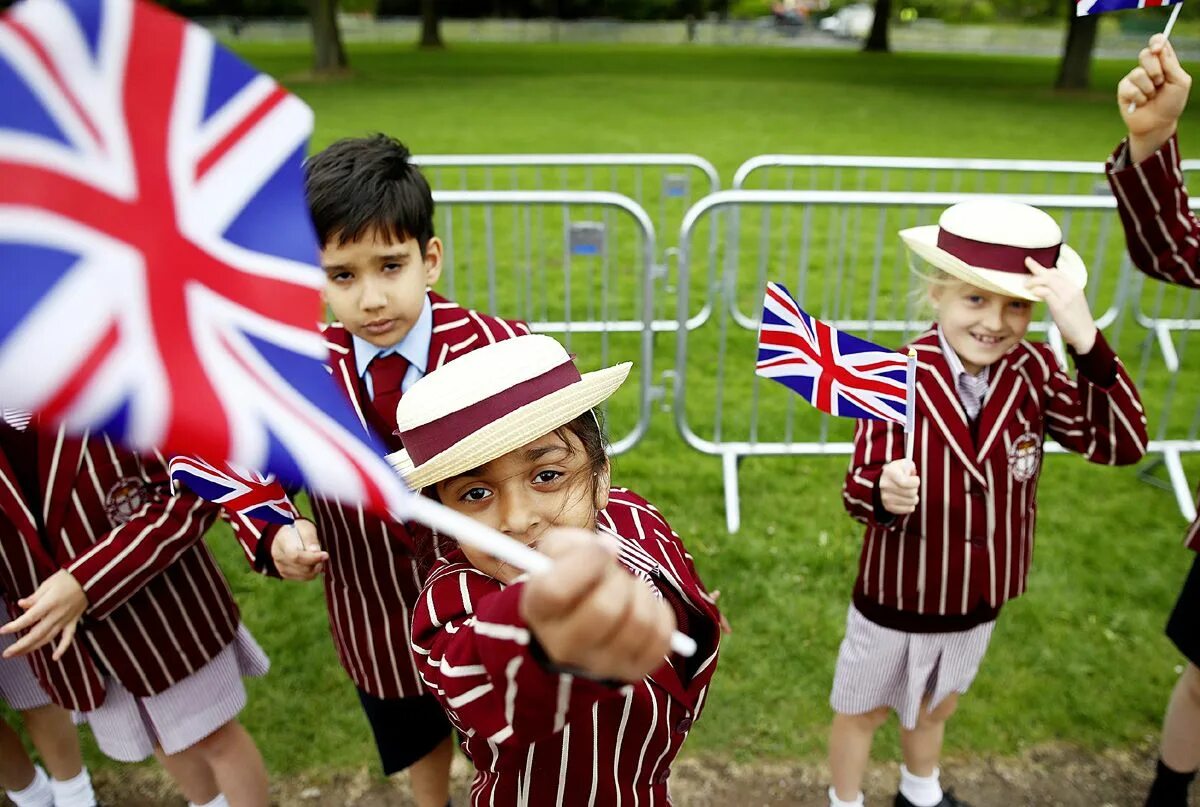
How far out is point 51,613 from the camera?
2.08 metres

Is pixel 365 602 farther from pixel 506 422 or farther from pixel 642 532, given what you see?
pixel 506 422

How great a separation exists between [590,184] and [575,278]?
0.89 m

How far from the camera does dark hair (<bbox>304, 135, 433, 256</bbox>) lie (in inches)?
80.9

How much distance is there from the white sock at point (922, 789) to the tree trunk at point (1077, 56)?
2620 cm

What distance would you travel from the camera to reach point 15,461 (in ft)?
6.91

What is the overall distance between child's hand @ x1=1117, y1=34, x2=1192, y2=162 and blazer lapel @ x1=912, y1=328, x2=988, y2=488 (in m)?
0.76

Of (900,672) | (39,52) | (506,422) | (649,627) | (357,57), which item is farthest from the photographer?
(357,57)

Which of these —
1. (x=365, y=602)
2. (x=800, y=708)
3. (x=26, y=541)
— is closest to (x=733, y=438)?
(x=800, y=708)

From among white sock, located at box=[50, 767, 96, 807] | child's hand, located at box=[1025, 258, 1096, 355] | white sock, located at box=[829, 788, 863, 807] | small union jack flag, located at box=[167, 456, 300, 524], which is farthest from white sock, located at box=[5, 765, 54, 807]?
child's hand, located at box=[1025, 258, 1096, 355]

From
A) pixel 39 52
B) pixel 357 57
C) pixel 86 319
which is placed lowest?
pixel 357 57

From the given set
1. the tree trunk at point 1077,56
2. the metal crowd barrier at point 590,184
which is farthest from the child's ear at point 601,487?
the tree trunk at point 1077,56

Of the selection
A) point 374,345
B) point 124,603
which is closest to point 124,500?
point 124,603

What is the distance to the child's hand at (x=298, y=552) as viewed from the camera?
2.16 m

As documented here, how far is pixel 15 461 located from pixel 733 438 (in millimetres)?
3995
